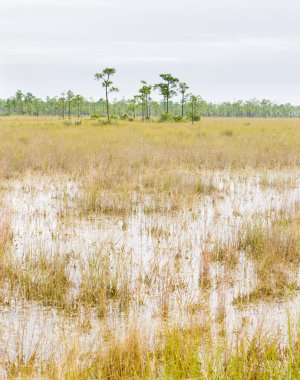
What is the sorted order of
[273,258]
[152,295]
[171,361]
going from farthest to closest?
[273,258] < [152,295] < [171,361]

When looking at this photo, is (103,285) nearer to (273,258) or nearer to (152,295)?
(152,295)

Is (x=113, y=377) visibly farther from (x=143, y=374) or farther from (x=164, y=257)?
(x=164, y=257)

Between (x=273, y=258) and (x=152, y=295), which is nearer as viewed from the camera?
(x=152, y=295)

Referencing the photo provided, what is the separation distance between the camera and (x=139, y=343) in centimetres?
291

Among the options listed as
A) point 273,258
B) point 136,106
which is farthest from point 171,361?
point 136,106

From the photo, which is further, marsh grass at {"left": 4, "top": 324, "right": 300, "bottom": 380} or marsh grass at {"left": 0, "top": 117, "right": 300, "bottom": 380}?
marsh grass at {"left": 0, "top": 117, "right": 300, "bottom": 380}

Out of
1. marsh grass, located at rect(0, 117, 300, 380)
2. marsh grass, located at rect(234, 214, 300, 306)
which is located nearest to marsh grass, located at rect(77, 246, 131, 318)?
marsh grass, located at rect(0, 117, 300, 380)

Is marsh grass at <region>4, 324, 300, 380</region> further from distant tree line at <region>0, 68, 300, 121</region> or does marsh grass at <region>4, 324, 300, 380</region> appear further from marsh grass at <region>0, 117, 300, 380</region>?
distant tree line at <region>0, 68, 300, 121</region>

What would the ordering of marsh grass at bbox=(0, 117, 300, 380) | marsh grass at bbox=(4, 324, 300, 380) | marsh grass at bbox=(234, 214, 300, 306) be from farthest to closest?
1. marsh grass at bbox=(234, 214, 300, 306)
2. marsh grass at bbox=(0, 117, 300, 380)
3. marsh grass at bbox=(4, 324, 300, 380)

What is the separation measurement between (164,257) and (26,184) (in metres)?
5.33

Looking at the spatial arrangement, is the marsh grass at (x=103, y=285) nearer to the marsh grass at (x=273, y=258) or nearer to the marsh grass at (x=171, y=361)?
the marsh grass at (x=171, y=361)

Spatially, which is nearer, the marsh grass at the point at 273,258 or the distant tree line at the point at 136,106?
the marsh grass at the point at 273,258

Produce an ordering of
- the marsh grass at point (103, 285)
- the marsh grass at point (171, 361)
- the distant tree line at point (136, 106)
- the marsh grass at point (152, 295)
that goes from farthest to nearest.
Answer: the distant tree line at point (136, 106), the marsh grass at point (103, 285), the marsh grass at point (152, 295), the marsh grass at point (171, 361)

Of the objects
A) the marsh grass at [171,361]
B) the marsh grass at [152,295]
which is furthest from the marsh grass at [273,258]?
the marsh grass at [171,361]
